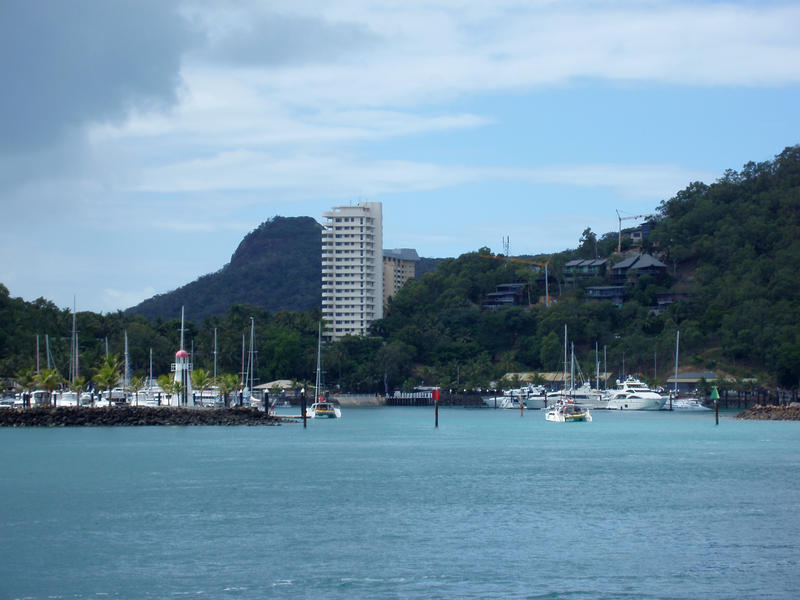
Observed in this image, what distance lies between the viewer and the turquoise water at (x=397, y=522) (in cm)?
2670

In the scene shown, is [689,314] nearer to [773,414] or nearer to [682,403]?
[682,403]

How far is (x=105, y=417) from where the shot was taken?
9094 cm

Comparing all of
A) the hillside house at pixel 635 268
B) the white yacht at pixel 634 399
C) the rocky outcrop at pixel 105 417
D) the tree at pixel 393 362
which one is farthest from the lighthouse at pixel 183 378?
the hillside house at pixel 635 268

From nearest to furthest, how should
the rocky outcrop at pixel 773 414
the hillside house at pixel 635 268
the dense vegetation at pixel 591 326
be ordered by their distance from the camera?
the rocky outcrop at pixel 773 414, the dense vegetation at pixel 591 326, the hillside house at pixel 635 268

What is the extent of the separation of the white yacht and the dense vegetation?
1478cm

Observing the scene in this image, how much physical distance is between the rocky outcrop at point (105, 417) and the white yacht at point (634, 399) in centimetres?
6516

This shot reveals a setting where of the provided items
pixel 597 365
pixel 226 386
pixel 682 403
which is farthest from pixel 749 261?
pixel 226 386

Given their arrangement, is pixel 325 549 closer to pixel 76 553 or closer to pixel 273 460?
pixel 76 553

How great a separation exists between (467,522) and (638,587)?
11.0 metres

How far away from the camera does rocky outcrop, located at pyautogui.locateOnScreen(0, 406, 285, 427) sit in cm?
9062

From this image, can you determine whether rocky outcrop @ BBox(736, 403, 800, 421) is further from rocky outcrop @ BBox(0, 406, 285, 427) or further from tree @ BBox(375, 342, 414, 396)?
tree @ BBox(375, 342, 414, 396)

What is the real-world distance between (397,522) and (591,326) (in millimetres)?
140220

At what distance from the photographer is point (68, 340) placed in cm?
14300

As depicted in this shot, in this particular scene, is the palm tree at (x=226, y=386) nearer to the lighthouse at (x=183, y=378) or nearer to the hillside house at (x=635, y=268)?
the lighthouse at (x=183, y=378)
